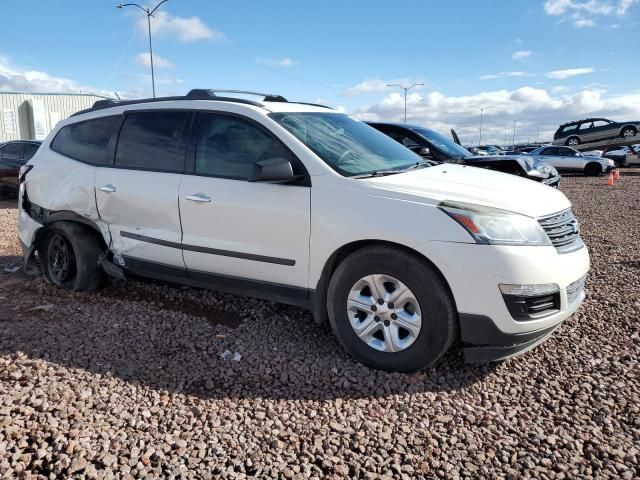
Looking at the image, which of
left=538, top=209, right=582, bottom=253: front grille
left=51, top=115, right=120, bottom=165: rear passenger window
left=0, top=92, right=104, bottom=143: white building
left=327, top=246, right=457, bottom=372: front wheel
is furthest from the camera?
left=0, top=92, right=104, bottom=143: white building

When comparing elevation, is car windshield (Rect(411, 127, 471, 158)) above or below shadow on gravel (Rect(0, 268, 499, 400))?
above

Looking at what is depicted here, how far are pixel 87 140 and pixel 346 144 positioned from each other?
101 inches

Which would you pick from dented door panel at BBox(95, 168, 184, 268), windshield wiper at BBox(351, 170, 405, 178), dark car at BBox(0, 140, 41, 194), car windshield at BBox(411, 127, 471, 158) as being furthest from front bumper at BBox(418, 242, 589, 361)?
dark car at BBox(0, 140, 41, 194)

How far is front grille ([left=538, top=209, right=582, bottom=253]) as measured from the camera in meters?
3.32

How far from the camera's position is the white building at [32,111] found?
3884 cm

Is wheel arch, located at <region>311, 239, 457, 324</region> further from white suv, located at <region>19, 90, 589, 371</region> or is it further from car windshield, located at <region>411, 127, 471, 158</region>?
car windshield, located at <region>411, 127, 471, 158</region>

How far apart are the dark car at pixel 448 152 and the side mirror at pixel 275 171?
17.1 ft

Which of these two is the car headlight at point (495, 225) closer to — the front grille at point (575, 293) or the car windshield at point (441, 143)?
the front grille at point (575, 293)

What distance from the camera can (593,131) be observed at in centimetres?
3103

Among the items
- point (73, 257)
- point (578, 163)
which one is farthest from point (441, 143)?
point (578, 163)

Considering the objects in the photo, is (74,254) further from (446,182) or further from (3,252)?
(446,182)

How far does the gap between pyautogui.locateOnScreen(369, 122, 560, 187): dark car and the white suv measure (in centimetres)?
405

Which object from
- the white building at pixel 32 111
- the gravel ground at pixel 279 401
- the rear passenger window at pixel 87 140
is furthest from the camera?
the white building at pixel 32 111

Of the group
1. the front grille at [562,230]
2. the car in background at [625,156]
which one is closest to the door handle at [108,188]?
the front grille at [562,230]
